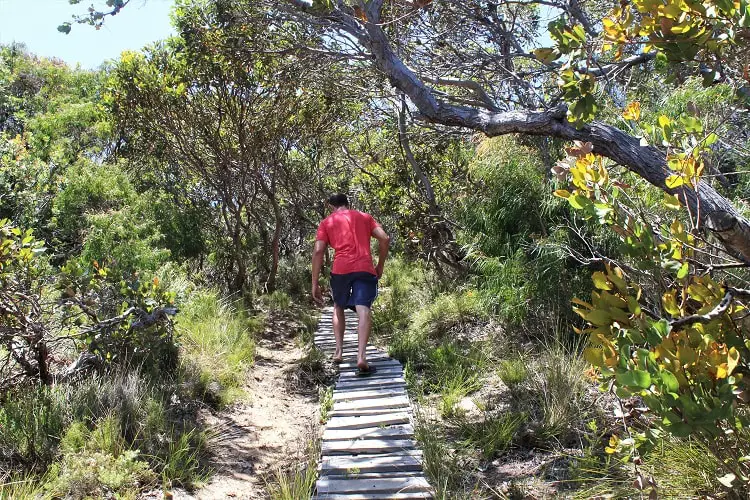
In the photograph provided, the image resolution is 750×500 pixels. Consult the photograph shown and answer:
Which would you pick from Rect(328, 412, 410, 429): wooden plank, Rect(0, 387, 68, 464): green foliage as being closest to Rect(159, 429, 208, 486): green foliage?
Rect(0, 387, 68, 464): green foliage

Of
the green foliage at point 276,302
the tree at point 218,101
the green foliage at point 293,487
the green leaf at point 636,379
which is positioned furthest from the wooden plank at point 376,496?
the green foliage at point 276,302

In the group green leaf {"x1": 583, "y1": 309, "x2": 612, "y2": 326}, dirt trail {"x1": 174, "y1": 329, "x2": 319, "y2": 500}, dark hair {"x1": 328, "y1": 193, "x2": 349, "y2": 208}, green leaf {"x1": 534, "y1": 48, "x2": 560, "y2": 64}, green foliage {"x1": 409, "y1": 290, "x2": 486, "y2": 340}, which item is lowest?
dirt trail {"x1": 174, "y1": 329, "x2": 319, "y2": 500}

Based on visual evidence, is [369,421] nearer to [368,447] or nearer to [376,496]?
[368,447]

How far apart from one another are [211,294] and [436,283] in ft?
12.4

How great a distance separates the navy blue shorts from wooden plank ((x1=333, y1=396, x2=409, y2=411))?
3.99 feet

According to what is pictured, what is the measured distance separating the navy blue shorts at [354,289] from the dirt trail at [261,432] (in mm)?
1022

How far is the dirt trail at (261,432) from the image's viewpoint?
3.75 metres

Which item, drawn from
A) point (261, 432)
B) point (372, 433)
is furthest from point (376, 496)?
point (261, 432)

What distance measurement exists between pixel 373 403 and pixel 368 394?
0.85ft

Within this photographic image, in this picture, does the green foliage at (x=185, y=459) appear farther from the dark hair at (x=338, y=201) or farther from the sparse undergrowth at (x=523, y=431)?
the dark hair at (x=338, y=201)

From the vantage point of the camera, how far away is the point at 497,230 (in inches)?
266

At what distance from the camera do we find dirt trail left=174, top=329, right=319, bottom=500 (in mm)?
3748

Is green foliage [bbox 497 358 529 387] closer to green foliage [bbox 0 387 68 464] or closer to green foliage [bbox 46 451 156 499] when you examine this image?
green foliage [bbox 46 451 156 499]

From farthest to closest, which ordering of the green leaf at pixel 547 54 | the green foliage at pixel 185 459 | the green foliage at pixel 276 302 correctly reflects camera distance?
1. the green foliage at pixel 276 302
2. the green foliage at pixel 185 459
3. the green leaf at pixel 547 54
